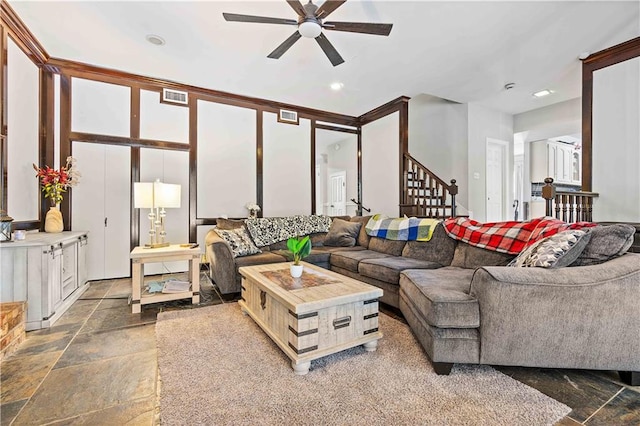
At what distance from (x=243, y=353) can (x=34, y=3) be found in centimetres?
357

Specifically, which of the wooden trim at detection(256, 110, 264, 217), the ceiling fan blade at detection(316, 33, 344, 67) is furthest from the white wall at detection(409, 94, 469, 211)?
the ceiling fan blade at detection(316, 33, 344, 67)

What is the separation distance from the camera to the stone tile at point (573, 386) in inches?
55.2

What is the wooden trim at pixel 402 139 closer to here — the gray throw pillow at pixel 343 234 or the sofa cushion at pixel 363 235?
the sofa cushion at pixel 363 235

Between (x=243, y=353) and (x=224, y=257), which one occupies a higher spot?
(x=224, y=257)

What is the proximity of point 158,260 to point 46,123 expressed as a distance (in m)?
2.47

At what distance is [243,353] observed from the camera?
6.29 ft

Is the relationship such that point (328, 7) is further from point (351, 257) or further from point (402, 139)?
point (402, 139)

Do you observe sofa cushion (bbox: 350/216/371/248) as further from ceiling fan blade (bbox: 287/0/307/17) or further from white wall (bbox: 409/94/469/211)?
ceiling fan blade (bbox: 287/0/307/17)

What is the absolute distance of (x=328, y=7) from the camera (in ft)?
7.63

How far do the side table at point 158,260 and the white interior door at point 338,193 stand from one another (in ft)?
13.3

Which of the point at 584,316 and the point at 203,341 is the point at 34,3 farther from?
the point at 584,316

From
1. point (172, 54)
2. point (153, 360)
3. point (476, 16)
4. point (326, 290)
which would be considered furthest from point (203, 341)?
point (476, 16)

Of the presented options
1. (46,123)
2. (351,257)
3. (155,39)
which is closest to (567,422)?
(351,257)

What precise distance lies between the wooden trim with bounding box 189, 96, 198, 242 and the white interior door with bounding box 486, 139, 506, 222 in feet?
17.8
